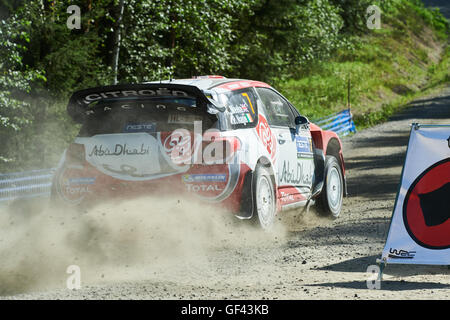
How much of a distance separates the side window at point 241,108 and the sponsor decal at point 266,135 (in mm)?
111

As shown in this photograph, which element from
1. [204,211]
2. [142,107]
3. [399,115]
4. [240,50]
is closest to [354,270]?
[204,211]

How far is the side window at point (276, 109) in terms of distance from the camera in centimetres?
877

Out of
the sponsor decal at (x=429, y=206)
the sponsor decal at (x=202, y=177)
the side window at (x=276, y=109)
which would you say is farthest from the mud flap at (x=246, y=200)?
the sponsor decal at (x=429, y=206)

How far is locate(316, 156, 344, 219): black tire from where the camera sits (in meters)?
9.88

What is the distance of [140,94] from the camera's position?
7.43m

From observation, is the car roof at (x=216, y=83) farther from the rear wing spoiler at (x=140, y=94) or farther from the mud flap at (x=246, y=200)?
the mud flap at (x=246, y=200)

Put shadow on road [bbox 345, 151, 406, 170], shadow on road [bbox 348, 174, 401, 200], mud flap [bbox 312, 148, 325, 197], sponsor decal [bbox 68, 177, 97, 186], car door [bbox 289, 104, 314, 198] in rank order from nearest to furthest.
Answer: sponsor decal [bbox 68, 177, 97, 186] → car door [bbox 289, 104, 314, 198] → mud flap [bbox 312, 148, 325, 197] → shadow on road [bbox 348, 174, 401, 200] → shadow on road [bbox 345, 151, 406, 170]

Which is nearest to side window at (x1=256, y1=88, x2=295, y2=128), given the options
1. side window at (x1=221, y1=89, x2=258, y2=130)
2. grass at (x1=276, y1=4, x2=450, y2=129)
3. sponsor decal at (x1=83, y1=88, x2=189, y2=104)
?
side window at (x1=221, y1=89, x2=258, y2=130)

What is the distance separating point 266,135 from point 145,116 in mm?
1612

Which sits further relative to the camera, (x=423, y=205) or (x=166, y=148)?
(x=166, y=148)

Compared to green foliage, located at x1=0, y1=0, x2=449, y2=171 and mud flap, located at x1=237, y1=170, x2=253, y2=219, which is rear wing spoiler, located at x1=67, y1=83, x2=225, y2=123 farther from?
green foliage, located at x1=0, y1=0, x2=449, y2=171

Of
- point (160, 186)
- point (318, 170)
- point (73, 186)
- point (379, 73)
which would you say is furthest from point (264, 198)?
point (379, 73)

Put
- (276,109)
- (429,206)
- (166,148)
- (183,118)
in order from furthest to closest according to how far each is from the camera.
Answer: (276,109), (183,118), (166,148), (429,206)

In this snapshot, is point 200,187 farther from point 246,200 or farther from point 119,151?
point 119,151
